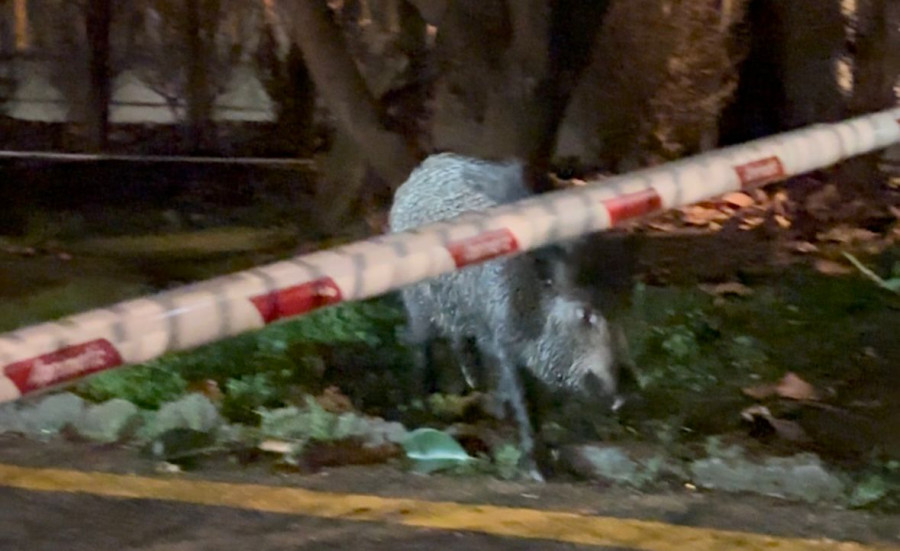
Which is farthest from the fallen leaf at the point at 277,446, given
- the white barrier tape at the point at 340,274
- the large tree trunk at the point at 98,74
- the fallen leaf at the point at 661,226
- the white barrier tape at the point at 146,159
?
the large tree trunk at the point at 98,74

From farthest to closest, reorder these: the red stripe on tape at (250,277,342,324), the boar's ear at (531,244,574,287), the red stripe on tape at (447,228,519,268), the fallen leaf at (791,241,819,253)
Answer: the fallen leaf at (791,241,819,253) < the boar's ear at (531,244,574,287) < the red stripe on tape at (447,228,519,268) < the red stripe on tape at (250,277,342,324)

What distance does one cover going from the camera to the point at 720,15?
9.03 m

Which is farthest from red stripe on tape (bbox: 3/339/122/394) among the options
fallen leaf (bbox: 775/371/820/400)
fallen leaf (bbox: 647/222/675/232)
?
fallen leaf (bbox: 647/222/675/232)

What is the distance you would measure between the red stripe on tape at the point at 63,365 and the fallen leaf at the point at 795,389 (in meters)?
2.71

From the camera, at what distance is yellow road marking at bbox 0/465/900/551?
10.1 ft

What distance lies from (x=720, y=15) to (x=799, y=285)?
354cm

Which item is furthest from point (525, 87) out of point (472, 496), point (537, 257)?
point (472, 496)

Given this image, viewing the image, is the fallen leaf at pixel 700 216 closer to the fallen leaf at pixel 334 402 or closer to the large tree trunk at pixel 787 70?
the large tree trunk at pixel 787 70

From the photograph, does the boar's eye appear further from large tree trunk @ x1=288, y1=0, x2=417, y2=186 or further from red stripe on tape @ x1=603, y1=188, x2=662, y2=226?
large tree trunk @ x1=288, y1=0, x2=417, y2=186

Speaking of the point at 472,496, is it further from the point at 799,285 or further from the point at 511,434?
the point at 799,285

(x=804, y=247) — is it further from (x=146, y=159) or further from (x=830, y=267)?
(x=146, y=159)

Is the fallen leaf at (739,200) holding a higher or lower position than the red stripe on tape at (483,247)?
higher

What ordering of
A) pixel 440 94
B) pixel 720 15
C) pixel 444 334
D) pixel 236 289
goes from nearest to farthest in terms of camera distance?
pixel 236 289 → pixel 444 334 → pixel 440 94 → pixel 720 15

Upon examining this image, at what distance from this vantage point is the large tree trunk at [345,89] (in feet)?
22.4
